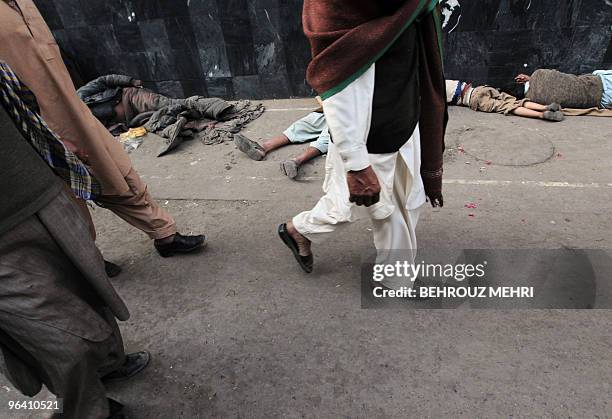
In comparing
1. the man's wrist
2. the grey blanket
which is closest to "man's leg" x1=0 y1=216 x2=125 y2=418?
the man's wrist

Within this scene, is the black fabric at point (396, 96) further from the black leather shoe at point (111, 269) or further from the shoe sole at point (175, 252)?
the black leather shoe at point (111, 269)

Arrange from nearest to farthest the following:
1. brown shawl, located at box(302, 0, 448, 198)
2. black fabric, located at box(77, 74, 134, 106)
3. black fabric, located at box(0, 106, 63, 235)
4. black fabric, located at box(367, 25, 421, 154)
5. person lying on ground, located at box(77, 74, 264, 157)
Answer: black fabric, located at box(0, 106, 63, 235), brown shawl, located at box(302, 0, 448, 198), black fabric, located at box(367, 25, 421, 154), person lying on ground, located at box(77, 74, 264, 157), black fabric, located at box(77, 74, 134, 106)

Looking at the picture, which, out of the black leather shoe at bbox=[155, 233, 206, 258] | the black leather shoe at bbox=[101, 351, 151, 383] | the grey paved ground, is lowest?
the grey paved ground

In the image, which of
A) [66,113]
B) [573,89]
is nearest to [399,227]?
[66,113]

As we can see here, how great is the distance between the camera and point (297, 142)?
15.0ft

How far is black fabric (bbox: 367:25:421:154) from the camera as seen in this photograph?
5.56ft

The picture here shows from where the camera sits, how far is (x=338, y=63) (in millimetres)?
1612

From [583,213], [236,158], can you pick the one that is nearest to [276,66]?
[236,158]

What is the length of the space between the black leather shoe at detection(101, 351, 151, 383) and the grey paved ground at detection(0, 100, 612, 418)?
0.05 metres

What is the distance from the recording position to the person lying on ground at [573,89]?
459 cm

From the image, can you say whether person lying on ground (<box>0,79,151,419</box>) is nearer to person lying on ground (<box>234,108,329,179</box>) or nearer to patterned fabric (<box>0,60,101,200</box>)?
patterned fabric (<box>0,60,101,200</box>)

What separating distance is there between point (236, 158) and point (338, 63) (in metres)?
2.93

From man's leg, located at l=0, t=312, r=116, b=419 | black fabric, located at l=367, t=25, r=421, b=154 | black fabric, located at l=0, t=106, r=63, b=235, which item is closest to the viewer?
black fabric, located at l=0, t=106, r=63, b=235

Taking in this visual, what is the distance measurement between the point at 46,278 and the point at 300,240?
1.36 m
